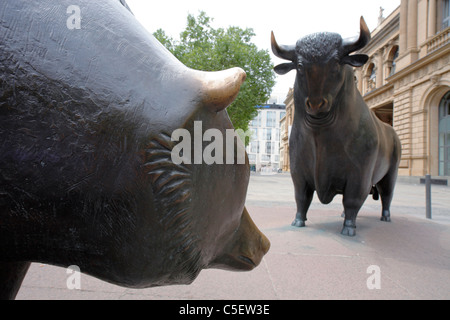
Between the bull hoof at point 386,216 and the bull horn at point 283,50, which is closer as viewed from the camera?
the bull horn at point 283,50

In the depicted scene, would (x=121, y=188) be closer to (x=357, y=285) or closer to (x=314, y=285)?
(x=314, y=285)

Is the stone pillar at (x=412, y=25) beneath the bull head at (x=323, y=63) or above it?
above

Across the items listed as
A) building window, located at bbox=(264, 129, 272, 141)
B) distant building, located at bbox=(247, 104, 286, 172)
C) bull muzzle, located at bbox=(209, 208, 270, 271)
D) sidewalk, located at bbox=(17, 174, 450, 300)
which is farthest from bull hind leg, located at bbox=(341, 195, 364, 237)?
building window, located at bbox=(264, 129, 272, 141)

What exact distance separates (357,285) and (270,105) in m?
→ 78.5

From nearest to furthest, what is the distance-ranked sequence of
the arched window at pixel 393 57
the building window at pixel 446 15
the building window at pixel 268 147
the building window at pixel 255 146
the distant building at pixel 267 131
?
the building window at pixel 446 15, the arched window at pixel 393 57, the building window at pixel 255 146, the distant building at pixel 267 131, the building window at pixel 268 147

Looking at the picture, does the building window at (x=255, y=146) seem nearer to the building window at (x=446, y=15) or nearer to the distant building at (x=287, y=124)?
the distant building at (x=287, y=124)

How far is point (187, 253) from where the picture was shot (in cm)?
73

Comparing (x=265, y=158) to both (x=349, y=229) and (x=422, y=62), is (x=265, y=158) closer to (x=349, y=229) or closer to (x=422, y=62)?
(x=422, y=62)

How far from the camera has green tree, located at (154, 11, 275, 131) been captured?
61.0ft

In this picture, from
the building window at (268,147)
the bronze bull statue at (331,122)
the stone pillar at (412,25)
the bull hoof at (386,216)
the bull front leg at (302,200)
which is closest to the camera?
the bronze bull statue at (331,122)

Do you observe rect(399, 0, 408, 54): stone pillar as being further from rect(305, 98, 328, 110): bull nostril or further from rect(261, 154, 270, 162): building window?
rect(261, 154, 270, 162): building window

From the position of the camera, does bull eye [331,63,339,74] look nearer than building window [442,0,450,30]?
Yes

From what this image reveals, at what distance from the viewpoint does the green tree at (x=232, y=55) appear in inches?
733

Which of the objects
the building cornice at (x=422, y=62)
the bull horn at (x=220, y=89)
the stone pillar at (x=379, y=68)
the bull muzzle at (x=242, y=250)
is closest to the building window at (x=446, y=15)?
the building cornice at (x=422, y=62)
